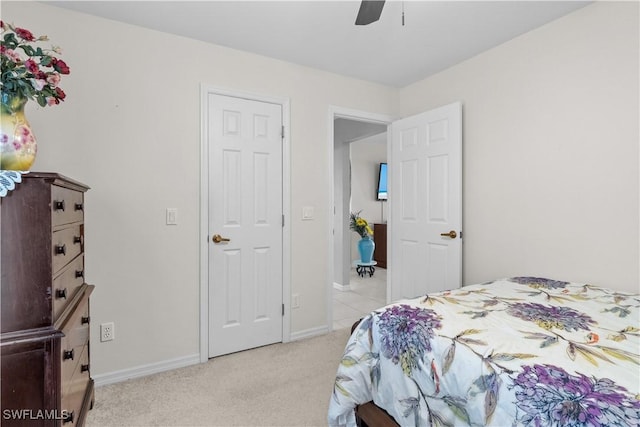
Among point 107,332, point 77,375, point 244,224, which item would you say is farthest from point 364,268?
point 77,375

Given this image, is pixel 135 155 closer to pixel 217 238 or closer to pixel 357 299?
pixel 217 238

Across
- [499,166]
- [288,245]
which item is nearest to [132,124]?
[288,245]

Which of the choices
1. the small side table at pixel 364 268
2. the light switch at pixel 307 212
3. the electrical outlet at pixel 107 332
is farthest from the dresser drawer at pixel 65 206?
the small side table at pixel 364 268

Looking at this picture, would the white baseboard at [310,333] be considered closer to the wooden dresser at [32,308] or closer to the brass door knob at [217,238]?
the brass door knob at [217,238]

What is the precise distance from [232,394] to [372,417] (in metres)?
1.00

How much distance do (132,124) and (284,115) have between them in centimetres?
114

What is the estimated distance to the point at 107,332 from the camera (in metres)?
2.17

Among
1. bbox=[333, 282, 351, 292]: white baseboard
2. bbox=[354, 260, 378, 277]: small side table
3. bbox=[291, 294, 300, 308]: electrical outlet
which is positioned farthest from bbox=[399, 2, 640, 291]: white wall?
bbox=[354, 260, 378, 277]: small side table

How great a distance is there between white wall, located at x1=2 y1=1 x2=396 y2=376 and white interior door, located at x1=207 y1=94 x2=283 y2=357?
13cm

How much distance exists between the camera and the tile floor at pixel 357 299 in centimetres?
354

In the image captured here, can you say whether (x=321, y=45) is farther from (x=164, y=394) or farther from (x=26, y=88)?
(x=164, y=394)

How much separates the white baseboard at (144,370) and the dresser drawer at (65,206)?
45.5 inches

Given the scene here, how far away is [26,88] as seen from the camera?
1208mm

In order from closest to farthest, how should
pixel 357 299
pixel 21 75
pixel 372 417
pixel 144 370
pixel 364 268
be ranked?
pixel 21 75
pixel 372 417
pixel 144 370
pixel 357 299
pixel 364 268
